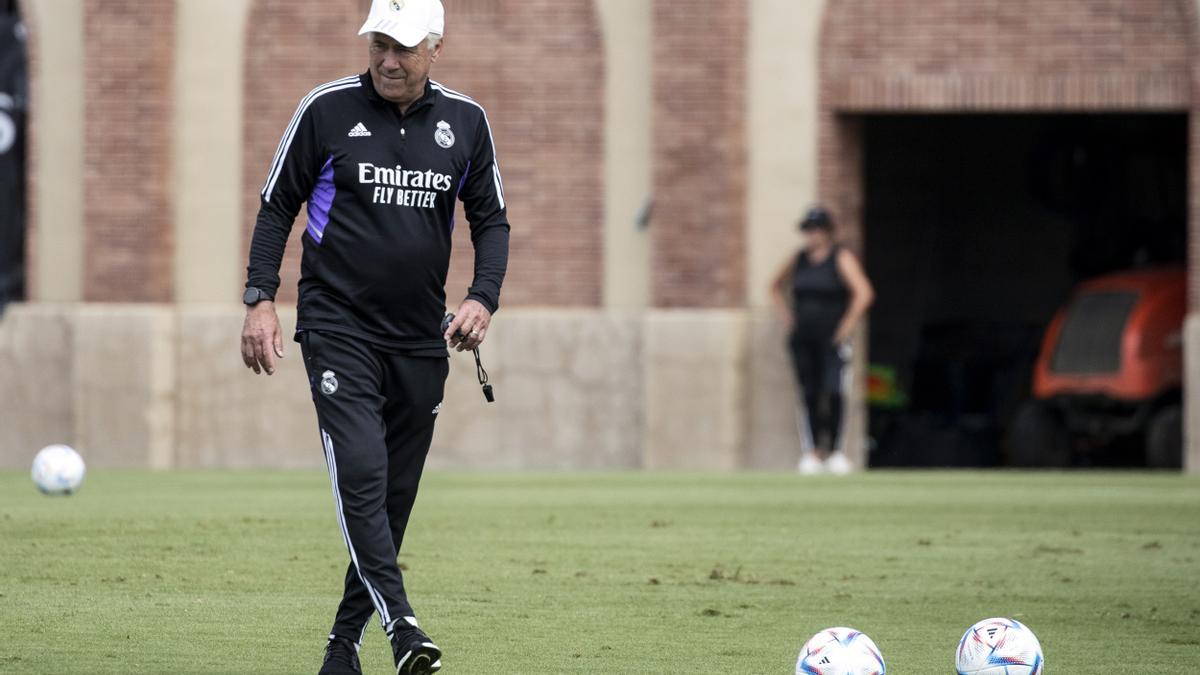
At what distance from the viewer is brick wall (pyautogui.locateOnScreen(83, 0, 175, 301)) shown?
2136cm

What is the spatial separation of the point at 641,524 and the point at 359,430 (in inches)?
252

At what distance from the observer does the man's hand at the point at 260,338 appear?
22.0ft

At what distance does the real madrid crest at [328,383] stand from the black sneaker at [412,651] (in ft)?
2.42

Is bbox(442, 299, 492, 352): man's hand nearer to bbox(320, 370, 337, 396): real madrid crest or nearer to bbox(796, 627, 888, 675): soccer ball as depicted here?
bbox(320, 370, 337, 396): real madrid crest

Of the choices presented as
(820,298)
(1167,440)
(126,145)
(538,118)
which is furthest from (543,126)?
(1167,440)

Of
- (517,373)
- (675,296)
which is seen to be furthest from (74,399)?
(675,296)

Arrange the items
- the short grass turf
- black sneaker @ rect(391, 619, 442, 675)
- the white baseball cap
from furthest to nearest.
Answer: the short grass turf, the white baseball cap, black sneaker @ rect(391, 619, 442, 675)

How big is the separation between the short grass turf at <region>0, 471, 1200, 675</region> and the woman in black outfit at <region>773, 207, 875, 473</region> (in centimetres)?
357

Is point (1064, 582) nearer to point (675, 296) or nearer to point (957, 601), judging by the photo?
point (957, 601)

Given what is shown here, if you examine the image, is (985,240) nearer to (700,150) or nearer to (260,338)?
(700,150)

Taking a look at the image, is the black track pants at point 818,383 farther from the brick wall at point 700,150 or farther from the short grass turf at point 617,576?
the short grass turf at point 617,576

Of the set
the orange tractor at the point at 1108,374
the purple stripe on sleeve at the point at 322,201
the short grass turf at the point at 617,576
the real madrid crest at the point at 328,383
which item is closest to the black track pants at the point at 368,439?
the real madrid crest at the point at 328,383

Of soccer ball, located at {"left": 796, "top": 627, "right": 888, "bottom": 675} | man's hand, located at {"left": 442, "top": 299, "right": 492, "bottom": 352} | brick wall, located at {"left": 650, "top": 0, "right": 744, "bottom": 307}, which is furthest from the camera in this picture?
brick wall, located at {"left": 650, "top": 0, "right": 744, "bottom": 307}

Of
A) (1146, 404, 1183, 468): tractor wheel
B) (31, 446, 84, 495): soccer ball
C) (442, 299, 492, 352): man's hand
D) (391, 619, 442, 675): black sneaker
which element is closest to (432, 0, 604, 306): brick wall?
(1146, 404, 1183, 468): tractor wheel
